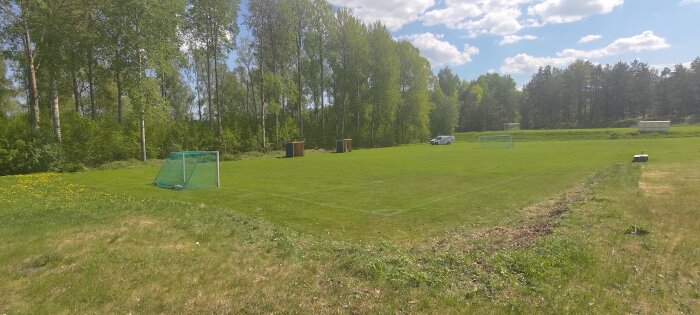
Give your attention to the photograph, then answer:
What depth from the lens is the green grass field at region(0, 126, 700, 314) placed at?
A: 519 cm

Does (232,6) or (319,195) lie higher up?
(232,6)

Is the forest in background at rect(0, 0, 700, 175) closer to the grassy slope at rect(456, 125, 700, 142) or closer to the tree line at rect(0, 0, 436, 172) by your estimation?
the tree line at rect(0, 0, 436, 172)

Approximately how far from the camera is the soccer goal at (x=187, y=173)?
1662 centimetres

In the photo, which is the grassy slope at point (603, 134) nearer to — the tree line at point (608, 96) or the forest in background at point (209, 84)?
the forest in background at point (209, 84)

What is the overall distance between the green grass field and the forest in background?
15.3 m

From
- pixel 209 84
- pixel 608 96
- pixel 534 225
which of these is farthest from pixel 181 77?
pixel 608 96

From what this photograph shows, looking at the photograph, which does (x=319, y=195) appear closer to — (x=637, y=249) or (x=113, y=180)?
(x=637, y=249)

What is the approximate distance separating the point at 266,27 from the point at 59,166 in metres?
25.2

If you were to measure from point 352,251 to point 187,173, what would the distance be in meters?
11.6

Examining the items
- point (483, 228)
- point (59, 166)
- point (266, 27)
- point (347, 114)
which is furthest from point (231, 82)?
point (483, 228)

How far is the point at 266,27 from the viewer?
42.9m

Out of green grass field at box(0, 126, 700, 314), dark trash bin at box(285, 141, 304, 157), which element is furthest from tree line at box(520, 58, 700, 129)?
green grass field at box(0, 126, 700, 314)

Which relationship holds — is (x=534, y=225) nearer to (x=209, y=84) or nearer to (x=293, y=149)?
(x=293, y=149)

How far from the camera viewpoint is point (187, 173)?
16.9 m
